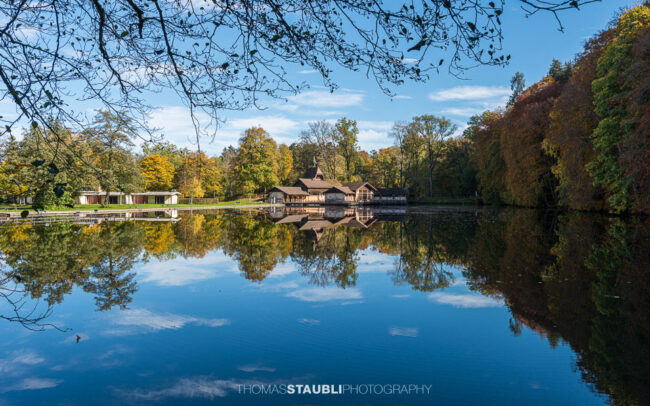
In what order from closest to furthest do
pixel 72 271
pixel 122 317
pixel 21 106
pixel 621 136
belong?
pixel 21 106 → pixel 122 317 → pixel 72 271 → pixel 621 136

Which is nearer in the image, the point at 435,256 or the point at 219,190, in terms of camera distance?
the point at 435,256

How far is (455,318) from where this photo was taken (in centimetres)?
641

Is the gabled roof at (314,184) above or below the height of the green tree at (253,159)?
below

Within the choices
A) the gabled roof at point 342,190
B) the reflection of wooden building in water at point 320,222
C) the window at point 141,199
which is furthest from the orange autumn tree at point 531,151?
the window at point 141,199

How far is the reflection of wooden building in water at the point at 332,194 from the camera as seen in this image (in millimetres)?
71075

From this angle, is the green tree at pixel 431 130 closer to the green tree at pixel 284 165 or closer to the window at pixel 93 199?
the green tree at pixel 284 165

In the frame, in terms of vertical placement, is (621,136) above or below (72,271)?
above

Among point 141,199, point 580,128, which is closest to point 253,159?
point 141,199

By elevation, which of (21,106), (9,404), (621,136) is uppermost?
(621,136)

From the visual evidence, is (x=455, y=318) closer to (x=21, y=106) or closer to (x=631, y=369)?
(x=631, y=369)

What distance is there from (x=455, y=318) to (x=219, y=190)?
76.8 m


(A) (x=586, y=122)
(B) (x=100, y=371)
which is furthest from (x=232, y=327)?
(A) (x=586, y=122)

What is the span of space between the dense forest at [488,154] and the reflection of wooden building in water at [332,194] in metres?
3.72

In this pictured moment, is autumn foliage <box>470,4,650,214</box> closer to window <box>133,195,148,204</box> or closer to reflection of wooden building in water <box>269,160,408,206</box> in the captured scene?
reflection of wooden building in water <box>269,160,408,206</box>
